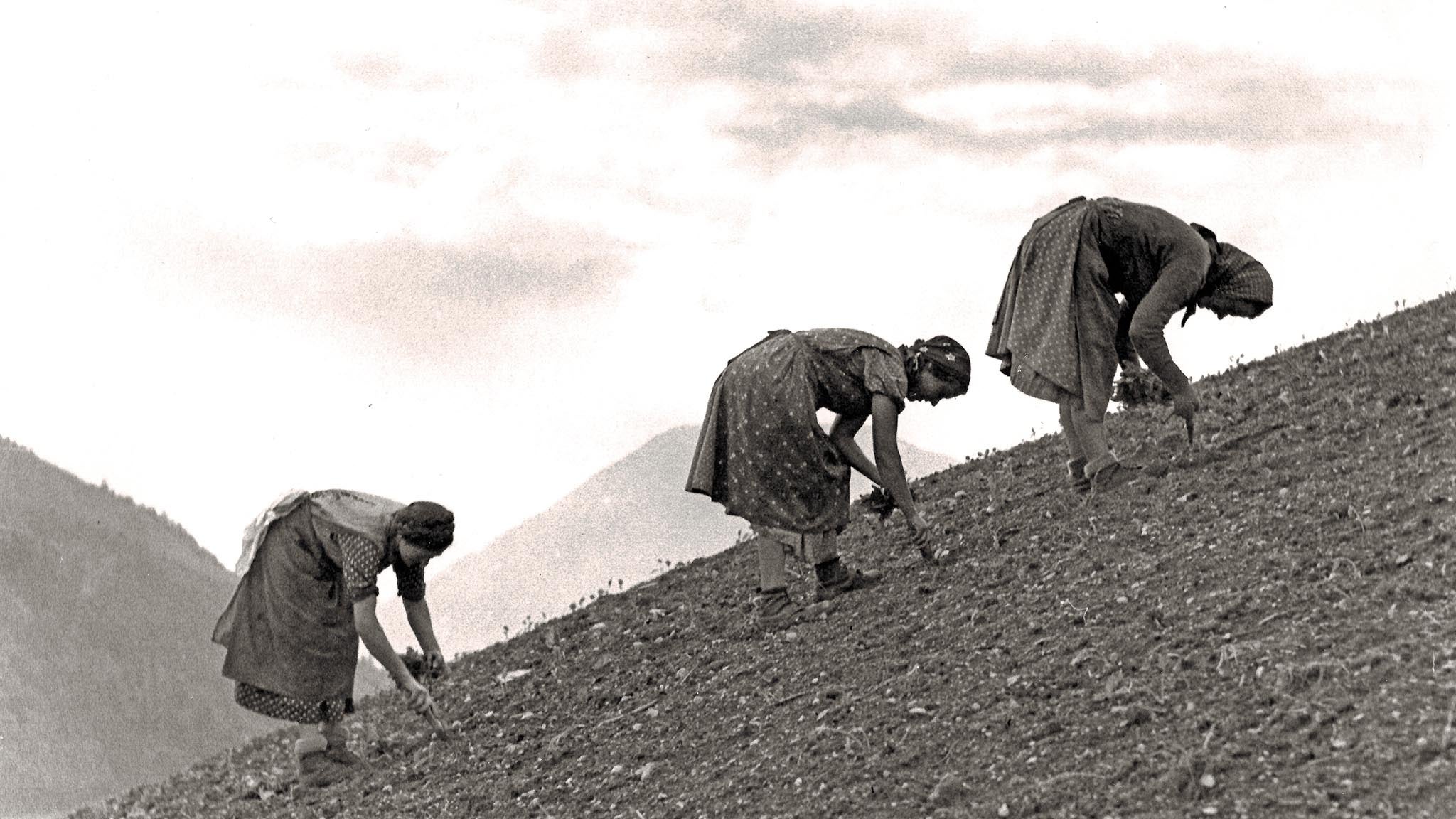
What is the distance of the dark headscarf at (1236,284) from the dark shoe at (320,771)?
4.67m

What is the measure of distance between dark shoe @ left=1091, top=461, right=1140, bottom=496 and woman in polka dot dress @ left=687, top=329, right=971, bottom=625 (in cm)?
91

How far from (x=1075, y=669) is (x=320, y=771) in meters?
3.91

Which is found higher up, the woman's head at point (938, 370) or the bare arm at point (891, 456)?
the woman's head at point (938, 370)

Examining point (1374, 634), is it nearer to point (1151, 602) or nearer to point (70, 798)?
point (1151, 602)

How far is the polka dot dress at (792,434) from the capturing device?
7484mm

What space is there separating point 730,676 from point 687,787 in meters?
1.23

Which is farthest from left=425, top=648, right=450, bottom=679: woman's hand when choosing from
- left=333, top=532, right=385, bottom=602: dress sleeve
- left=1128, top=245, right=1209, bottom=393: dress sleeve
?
left=1128, top=245, right=1209, bottom=393: dress sleeve

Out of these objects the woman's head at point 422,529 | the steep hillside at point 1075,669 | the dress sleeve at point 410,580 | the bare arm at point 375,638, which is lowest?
the steep hillside at point 1075,669

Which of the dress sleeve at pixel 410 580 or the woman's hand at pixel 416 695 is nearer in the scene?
the woman's hand at pixel 416 695

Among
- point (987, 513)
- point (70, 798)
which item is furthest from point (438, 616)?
point (987, 513)

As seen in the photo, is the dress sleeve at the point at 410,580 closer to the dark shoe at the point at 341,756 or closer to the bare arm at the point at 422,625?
the bare arm at the point at 422,625

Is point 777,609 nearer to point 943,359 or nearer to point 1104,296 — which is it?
point 943,359

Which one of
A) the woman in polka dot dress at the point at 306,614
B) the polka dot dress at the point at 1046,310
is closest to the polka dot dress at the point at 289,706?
the woman in polka dot dress at the point at 306,614

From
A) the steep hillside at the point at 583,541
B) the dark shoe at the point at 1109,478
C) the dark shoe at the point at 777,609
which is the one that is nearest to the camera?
the dark shoe at the point at 777,609
